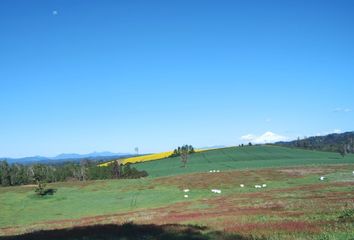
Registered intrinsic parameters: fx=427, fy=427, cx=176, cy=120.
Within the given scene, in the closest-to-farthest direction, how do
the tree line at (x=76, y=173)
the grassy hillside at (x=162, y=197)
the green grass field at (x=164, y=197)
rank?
the green grass field at (x=164, y=197), the grassy hillside at (x=162, y=197), the tree line at (x=76, y=173)

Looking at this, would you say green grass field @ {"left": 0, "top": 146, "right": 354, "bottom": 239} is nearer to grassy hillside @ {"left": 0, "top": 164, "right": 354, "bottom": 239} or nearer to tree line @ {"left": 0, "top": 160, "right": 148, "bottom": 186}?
grassy hillside @ {"left": 0, "top": 164, "right": 354, "bottom": 239}

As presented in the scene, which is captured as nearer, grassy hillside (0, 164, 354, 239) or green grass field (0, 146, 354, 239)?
green grass field (0, 146, 354, 239)

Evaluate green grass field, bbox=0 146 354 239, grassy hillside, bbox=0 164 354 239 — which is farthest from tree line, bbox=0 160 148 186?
green grass field, bbox=0 146 354 239

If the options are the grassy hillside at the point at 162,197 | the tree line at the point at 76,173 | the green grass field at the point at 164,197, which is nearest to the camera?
the green grass field at the point at 164,197

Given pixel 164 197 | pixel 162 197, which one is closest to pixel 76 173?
pixel 162 197

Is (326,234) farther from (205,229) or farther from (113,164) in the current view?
(113,164)

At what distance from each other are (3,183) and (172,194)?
105m

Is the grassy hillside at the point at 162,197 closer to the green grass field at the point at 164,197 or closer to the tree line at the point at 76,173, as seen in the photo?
the green grass field at the point at 164,197

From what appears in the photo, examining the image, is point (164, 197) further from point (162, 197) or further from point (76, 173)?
point (76, 173)

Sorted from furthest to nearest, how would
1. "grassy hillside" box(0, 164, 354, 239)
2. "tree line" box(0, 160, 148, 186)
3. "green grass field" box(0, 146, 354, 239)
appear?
1. "tree line" box(0, 160, 148, 186)
2. "grassy hillside" box(0, 164, 354, 239)
3. "green grass field" box(0, 146, 354, 239)

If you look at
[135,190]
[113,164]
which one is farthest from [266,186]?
Answer: [113,164]

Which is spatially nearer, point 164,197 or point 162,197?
point 164,197

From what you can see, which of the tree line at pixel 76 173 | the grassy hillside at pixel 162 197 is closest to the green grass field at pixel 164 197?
the grassy hillside at pixel 162 197

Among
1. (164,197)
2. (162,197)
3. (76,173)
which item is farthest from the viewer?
(76,173)
